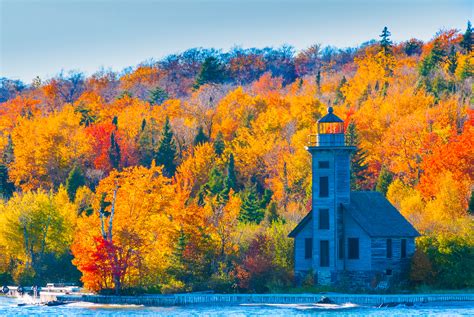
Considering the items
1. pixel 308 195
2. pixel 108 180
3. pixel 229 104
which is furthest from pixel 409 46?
pixel 108 180

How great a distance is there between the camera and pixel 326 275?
72312mm

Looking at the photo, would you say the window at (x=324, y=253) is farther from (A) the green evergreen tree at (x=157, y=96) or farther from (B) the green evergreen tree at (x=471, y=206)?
(A) the green evergreen tree at (x=157, y=96)

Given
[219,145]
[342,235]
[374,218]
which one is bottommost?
[342,235]

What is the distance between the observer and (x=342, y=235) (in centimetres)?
7306

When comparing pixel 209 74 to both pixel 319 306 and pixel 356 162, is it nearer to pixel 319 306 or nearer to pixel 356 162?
pixel 356 162

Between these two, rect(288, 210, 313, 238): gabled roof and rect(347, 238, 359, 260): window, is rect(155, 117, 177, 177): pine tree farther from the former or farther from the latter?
rect(347, 238, 359, 260): window

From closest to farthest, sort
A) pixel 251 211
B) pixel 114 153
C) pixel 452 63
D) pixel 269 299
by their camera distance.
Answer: pixel 269 299
pixel 251 211
pixel 114 153
pixel 452 63

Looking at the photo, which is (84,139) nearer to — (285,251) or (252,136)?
(252,136)

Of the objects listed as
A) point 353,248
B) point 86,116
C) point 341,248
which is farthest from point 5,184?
point 353,248

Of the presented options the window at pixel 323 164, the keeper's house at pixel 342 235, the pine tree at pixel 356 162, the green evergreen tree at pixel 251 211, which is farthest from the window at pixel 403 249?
the pine tree at pixel 356 162

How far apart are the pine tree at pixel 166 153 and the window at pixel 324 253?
43236 millimetres

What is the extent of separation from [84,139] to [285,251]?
5131 centimetres

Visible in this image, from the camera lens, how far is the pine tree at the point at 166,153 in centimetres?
11581

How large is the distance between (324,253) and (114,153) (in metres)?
53.7
